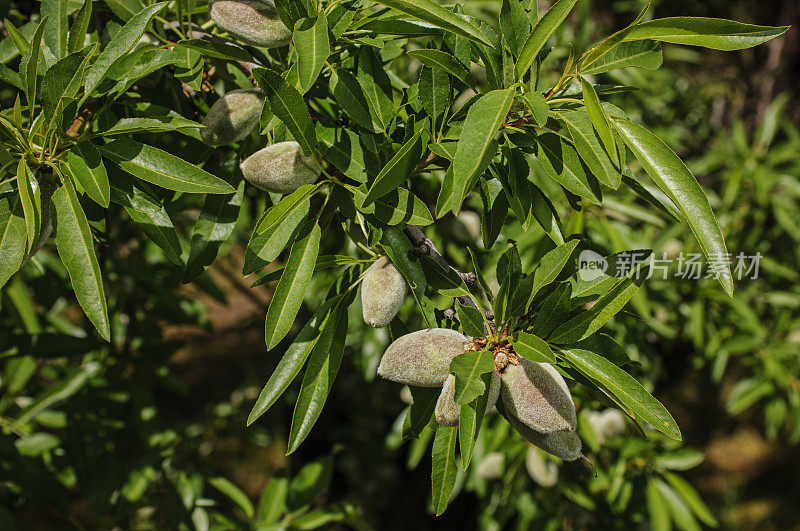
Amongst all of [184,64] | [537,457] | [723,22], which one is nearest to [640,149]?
[723,22]

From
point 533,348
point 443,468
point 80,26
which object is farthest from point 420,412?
point 80,26

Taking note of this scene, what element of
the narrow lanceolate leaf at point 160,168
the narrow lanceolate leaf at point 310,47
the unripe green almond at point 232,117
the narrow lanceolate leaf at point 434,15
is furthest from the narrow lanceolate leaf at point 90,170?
the narrow lanceolate leaf at point 434,15

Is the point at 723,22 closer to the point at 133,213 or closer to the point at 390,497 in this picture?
the point at 133,213

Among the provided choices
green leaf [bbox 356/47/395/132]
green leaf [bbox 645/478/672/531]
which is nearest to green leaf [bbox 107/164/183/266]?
green leaf [bbox 356/47/395/132]

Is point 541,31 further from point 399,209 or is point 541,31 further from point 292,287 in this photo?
point 292,287

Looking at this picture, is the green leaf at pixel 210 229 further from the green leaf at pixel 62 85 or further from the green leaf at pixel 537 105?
the green leaf at pixel 537 105

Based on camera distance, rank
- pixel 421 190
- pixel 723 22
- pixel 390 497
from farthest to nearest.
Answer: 1. pixel 390 497
2. pixel 421 190
3. pixel 723 22

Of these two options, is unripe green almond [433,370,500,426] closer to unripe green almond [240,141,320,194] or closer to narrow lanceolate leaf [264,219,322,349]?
narrow lanceolate leaf [264,219,322,349]
